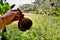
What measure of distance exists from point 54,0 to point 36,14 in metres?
0.35

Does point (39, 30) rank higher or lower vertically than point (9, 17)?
lower

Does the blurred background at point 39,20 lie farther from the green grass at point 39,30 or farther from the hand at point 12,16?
the hand at point 12,16

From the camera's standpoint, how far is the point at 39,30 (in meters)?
1.57

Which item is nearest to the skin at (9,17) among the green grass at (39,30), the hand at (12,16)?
the hand at (12,16)

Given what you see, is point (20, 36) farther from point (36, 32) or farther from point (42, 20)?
point (42, 20)

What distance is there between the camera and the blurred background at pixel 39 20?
1419 millimetres

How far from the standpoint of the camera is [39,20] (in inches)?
65.3

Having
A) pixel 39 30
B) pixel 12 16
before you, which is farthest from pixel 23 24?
pixel 39 30

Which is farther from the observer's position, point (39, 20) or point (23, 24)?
point (39, 20)

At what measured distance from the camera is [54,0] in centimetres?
193

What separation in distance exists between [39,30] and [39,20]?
0.44ft

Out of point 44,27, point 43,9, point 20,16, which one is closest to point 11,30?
point 44,27

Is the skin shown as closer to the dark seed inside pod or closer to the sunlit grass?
the dark seed inside pod

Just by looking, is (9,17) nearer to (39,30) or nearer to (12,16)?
Result: (12,16)
